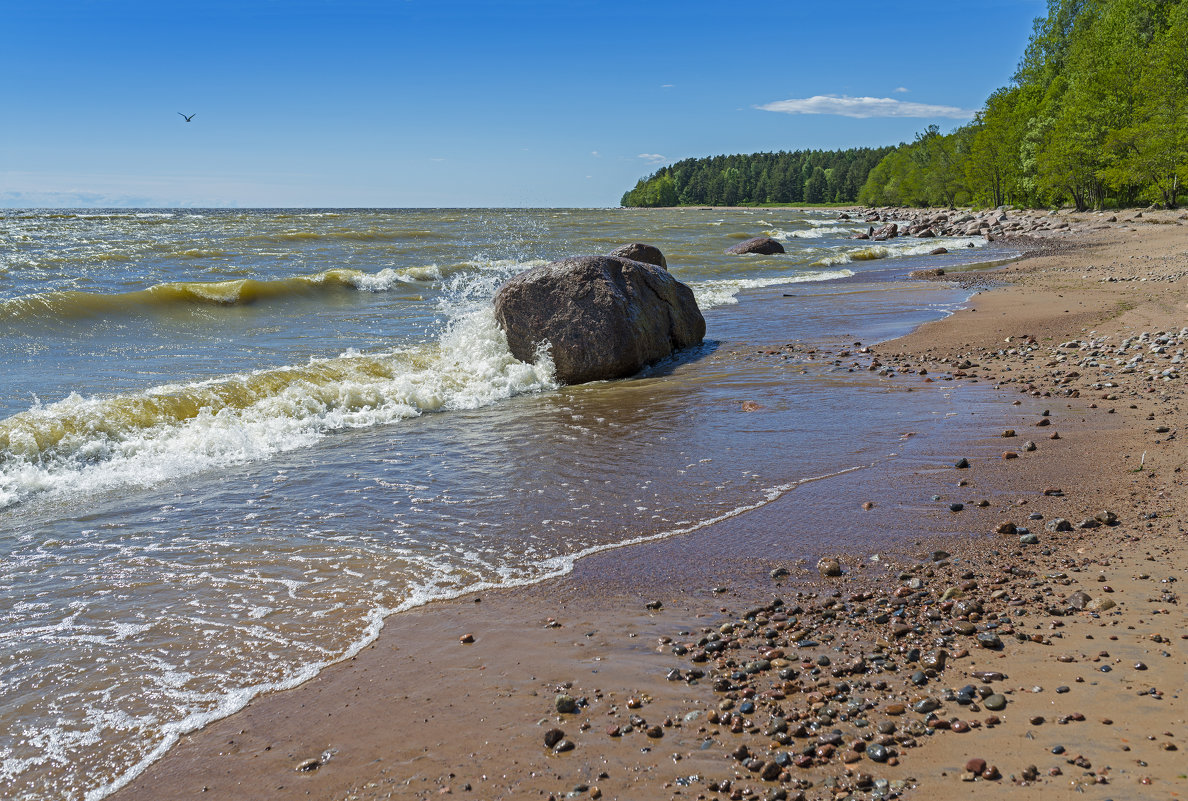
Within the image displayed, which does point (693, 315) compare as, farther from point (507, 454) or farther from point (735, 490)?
point (735, 490)

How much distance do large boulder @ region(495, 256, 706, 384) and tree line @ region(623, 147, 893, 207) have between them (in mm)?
153627

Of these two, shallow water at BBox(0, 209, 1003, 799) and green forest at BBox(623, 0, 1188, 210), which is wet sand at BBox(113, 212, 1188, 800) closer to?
shallow water at BBox(0, 209, 1003, 799)

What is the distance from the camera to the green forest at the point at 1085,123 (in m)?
42.0

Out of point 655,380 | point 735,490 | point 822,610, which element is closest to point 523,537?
point 735,490

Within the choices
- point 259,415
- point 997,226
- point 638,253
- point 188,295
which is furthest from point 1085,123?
point 259,415

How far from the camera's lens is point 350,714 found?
342 cm

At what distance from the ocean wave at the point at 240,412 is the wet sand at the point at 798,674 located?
461 cm

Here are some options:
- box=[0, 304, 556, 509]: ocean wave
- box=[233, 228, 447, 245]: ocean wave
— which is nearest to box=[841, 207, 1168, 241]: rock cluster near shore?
box=[233, 228, 447, 245]: ocean wave

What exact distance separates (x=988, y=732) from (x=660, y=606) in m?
1.77

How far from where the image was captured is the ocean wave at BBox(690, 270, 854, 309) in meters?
19.2

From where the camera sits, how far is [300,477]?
22.8 feet

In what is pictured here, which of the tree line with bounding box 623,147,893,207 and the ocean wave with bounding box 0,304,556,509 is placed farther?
Result: the tree line with bounding box 623,147,893,207

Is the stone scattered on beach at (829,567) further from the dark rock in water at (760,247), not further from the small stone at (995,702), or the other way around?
the dark rock in water at (760,247)

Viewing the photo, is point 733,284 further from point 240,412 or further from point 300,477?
point 300,477
